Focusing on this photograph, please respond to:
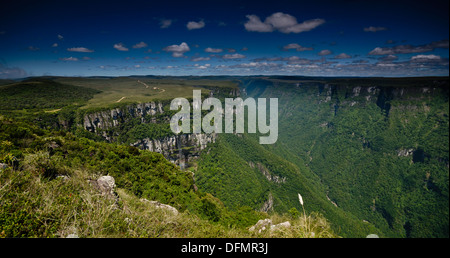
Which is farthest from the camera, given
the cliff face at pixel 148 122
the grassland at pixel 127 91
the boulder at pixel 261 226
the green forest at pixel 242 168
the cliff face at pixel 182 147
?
the grassland at pixel 127 91

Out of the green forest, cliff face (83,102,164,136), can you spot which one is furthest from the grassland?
the green forest

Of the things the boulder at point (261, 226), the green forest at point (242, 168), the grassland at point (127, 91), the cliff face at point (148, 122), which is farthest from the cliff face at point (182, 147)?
the boulder at point (261, 226)

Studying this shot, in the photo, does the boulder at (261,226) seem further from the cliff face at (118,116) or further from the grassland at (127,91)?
the grassland at (127,91)

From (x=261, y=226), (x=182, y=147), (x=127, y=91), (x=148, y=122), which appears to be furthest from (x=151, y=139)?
(x=261, y=226)

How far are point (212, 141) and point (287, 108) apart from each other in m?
149

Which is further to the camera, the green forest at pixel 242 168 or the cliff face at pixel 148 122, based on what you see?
the cliff face at pixel 148 122

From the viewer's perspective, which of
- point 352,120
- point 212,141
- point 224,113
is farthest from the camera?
point 352,120

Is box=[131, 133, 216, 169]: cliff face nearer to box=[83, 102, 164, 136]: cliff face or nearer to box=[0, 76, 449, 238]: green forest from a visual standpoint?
box=[0, 76, 449, 238]: green forest

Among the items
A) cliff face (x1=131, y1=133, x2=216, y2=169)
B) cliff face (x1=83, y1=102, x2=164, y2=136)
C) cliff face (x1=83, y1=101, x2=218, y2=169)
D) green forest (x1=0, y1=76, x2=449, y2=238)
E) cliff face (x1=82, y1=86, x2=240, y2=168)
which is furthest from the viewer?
cliff face (x1=131, y1=133, x2=216, y2=169)

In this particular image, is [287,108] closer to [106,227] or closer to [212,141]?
[212,141]

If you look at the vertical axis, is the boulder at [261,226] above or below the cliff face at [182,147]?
above
